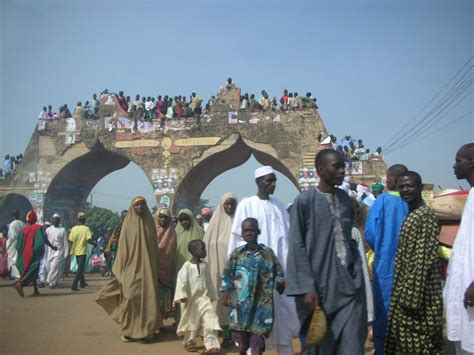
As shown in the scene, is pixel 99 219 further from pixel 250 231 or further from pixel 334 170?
pixel 334 170

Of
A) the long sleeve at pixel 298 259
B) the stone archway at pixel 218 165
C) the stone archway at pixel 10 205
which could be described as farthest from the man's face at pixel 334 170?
the stone archway at pixel 10 205

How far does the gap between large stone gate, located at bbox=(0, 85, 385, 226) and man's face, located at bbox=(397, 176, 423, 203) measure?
12.3 m

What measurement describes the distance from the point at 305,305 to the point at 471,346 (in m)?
0.99

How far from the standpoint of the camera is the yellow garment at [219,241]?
18.7 feet

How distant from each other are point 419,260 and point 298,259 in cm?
79

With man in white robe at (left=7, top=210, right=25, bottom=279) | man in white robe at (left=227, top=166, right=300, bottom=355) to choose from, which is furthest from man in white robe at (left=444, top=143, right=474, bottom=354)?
man in white robe at (left=7, top=210, right=25, bottom=279)

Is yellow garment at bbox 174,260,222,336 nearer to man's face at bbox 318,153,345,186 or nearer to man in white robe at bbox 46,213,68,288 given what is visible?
man's face at bbox 318,153,345,186

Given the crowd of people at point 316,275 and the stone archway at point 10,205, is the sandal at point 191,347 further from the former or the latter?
the stone archway at point 10,205

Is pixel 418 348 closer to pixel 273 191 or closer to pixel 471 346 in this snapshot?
pixel 471 346

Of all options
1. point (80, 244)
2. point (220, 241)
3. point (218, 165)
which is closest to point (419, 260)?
point (220, 241)

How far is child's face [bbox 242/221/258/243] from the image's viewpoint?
3857mm

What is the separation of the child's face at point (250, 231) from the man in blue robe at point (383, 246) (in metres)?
0.93

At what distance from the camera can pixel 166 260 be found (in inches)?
251

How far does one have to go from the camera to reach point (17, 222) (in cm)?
1135
